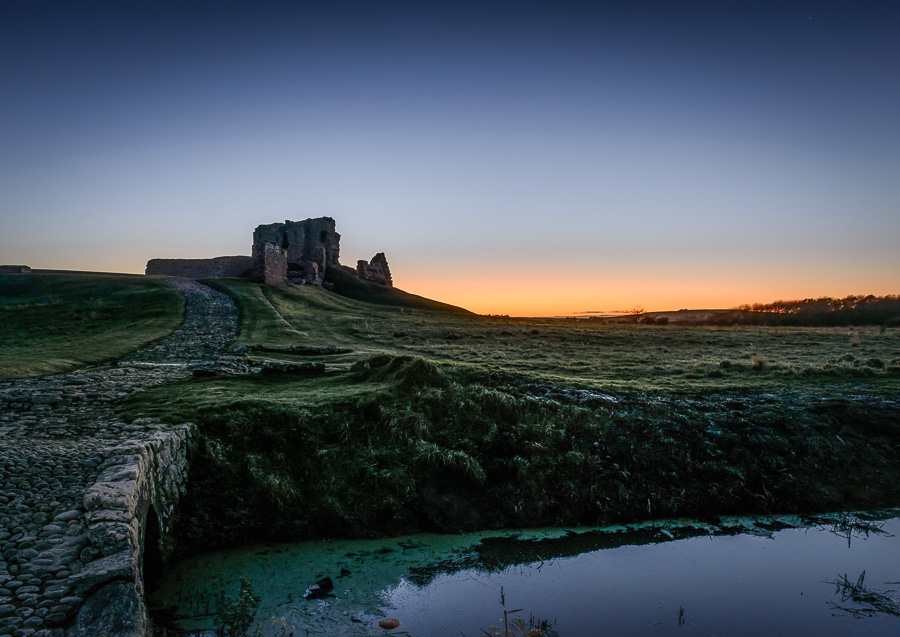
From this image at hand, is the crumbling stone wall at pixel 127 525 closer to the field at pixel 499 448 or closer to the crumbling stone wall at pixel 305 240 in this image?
the field at pixel 499 448

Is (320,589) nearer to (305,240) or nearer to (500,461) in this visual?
(500,461)

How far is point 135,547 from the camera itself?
235 inches

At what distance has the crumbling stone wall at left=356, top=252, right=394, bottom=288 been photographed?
71.9m

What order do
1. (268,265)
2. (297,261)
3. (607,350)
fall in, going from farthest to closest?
(297,261)
(268,265)
(607,350)

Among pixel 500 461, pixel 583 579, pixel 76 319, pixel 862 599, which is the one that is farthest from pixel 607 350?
pixel 76 319

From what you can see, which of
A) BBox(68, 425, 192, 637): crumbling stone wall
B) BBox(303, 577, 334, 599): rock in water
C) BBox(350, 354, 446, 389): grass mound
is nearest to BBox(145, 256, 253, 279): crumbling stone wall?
BBox(350, 354, 446, 389): grass mound

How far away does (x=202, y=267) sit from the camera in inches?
2537

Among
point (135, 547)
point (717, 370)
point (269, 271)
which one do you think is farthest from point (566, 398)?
point (269, 271)

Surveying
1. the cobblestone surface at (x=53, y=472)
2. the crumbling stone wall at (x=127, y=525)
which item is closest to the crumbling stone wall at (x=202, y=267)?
the cobblestone surface at (x=53, y=472)

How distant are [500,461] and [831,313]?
5584 cm

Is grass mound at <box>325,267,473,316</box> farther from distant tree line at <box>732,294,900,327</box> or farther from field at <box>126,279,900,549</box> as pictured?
field at <box>126,279,900,549</box>

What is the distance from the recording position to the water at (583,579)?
21.0 ft

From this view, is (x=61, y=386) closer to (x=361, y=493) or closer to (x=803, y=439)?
(x=361, y=493)

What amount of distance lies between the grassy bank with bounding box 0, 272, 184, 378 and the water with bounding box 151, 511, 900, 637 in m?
10.8
